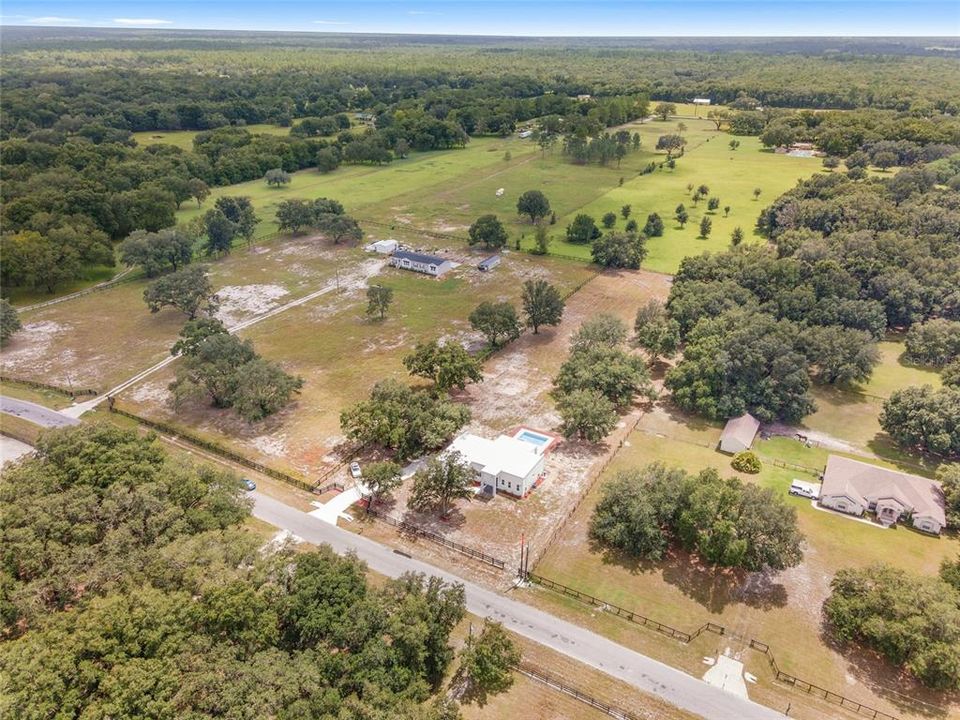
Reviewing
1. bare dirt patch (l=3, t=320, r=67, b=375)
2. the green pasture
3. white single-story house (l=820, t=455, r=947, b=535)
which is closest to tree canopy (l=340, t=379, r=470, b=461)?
white single-story house (l=820, t=455, r=947, b=535)

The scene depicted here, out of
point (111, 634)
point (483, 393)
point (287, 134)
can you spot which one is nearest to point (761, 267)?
point (483, 393)

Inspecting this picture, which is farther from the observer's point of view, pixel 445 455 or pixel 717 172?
pixel 717 172

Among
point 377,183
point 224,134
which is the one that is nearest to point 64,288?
point 377,183

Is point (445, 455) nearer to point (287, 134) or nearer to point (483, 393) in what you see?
point (483, 393)

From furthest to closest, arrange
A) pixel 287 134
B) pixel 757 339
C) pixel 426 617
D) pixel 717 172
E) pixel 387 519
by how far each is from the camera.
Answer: pixel 287 134 < pixel 717 172 < pixel 757 339 < pixel 387 519 < pixel 426 617

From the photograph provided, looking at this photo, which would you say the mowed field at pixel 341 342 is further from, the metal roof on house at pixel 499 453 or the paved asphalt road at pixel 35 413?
the metal roof on house at pixel 499 453

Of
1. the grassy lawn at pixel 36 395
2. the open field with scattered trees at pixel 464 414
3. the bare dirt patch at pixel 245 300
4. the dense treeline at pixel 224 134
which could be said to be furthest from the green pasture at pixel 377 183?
the grassy lawn at pixel 36 395

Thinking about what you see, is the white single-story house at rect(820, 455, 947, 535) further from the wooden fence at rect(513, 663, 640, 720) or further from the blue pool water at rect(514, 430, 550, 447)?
the wooden fence at rect(513, 663, 640, 720)
